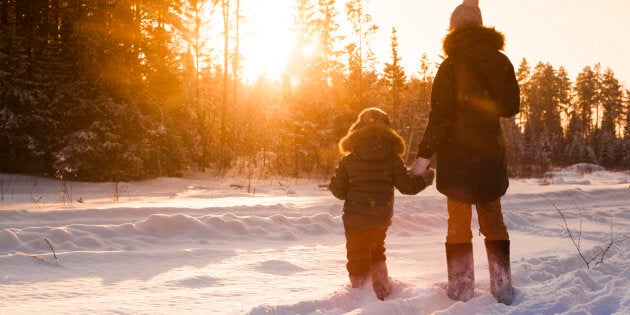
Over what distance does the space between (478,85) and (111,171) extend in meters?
16.9

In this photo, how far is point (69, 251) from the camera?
17.7 ft

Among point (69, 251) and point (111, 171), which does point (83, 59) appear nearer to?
point (111, 171)

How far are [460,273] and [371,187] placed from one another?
939mm

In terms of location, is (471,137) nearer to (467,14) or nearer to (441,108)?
(441,108)

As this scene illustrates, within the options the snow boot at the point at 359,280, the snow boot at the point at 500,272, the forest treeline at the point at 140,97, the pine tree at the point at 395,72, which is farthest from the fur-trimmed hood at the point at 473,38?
the pine tree at the point at 395,72

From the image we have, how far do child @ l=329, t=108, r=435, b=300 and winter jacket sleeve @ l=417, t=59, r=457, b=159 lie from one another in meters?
0.35

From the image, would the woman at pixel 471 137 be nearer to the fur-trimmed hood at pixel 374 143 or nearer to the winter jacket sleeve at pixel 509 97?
the winter jacket sleeve at pixel 509 97

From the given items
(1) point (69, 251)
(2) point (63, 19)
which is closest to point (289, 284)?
(1) point (69, 251)

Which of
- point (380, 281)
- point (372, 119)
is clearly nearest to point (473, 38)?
point (372, 119)

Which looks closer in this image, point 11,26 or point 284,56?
point 11,26

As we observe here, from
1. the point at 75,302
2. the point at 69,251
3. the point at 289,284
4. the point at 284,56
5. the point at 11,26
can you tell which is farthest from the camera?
the point at 284,56

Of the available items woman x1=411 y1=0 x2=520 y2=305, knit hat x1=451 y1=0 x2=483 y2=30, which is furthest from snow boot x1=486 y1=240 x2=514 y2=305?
knit hat x1=451 y1=0 x2=483 y2=30

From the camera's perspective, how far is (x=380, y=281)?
366 cm

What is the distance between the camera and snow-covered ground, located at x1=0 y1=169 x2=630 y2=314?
3236mm
